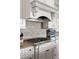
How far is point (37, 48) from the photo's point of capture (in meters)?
2.17

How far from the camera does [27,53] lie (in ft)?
6.18

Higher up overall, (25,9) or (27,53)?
(25,9)

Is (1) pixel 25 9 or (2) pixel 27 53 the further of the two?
(1) pixel 25 9

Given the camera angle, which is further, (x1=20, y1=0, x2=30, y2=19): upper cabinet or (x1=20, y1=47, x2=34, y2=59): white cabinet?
(x1=20, y1=0, x2=30, y2=19): upper cabinet

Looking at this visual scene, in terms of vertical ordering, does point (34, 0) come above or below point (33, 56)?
above

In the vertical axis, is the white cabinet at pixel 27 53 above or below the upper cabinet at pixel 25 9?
below

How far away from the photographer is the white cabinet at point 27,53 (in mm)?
1792

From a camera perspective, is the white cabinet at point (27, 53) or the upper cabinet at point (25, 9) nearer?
the white cabinet at point (27, 53)

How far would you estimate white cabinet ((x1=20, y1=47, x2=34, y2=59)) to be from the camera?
1792mm
